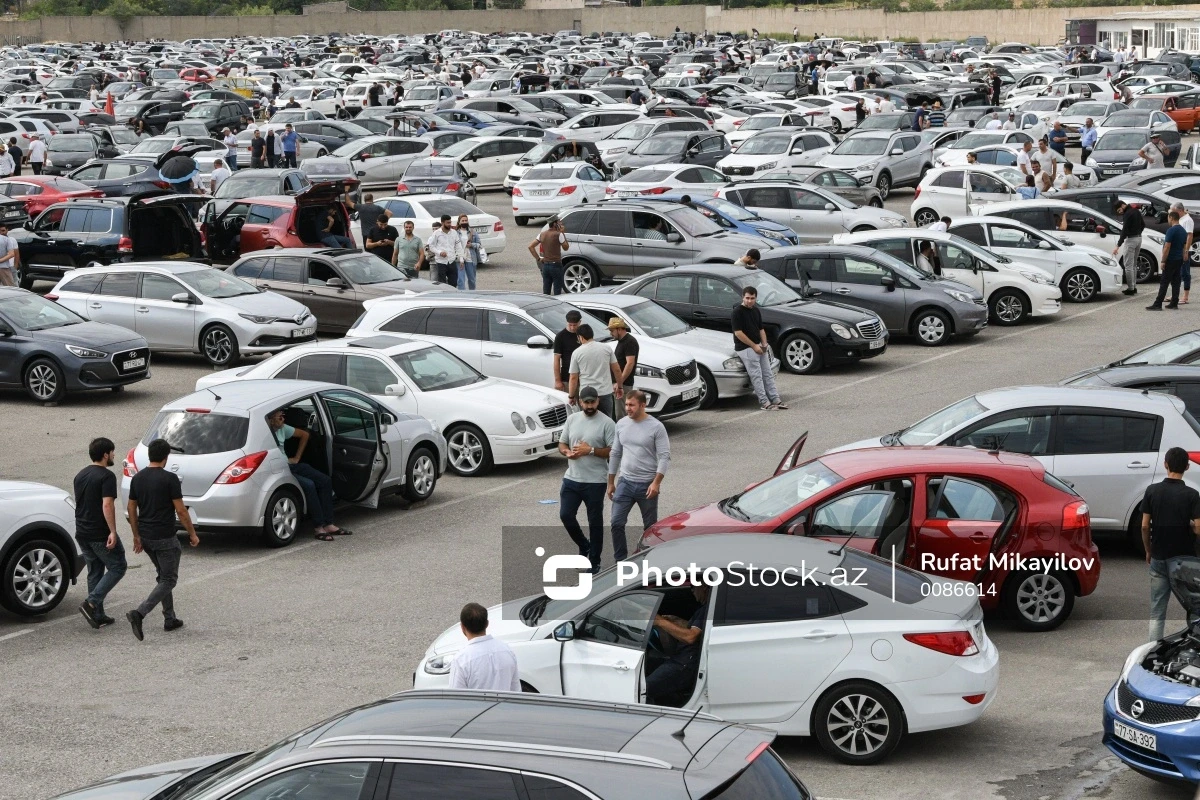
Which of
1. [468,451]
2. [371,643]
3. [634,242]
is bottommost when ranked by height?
[371,643]

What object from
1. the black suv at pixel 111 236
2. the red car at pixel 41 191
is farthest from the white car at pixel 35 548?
the red car at pixel 41 191

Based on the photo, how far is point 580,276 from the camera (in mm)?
25859

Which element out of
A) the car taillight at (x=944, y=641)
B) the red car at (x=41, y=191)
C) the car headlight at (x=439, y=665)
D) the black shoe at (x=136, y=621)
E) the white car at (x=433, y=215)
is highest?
the red car at (x=41, y=191)

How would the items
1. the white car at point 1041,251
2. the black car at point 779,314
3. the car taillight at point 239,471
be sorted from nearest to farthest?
the car taillight at point 239,471
the black car at point 779,314
the white car at point 1041,251

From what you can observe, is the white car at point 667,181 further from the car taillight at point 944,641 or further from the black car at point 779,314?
the car taillight at point 944,641

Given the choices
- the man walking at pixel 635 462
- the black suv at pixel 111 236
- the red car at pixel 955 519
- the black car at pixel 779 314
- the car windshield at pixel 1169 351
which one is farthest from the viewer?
the black suv at pixel 111 236

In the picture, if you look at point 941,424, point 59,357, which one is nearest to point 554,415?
point 941,424

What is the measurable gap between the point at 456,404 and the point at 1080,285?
1394cm

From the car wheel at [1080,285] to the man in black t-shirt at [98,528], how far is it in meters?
18.9

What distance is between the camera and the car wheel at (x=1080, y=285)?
25.9 m

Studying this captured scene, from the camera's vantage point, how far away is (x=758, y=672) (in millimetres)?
8680

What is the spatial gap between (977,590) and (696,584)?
2.63 metres

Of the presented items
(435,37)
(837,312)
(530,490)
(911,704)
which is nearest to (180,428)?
(530,490)

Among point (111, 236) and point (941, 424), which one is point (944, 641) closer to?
point (941, 424)
